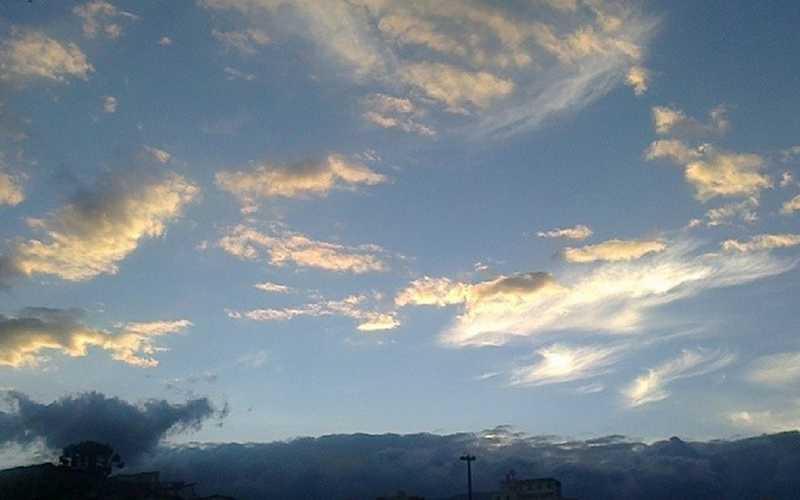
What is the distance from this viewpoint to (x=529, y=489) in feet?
485

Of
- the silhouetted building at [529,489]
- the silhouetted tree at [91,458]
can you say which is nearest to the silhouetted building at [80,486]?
the silhouetted tree at [91,458]

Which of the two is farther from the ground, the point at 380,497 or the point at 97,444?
the point at 97,444

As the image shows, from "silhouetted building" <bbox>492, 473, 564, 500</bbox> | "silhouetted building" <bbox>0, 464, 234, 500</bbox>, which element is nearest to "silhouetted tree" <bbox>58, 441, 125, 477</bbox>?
"silhouetted building" <bbox>0, 464, 234, 500</bbox>

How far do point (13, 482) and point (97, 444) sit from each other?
55.4 ft

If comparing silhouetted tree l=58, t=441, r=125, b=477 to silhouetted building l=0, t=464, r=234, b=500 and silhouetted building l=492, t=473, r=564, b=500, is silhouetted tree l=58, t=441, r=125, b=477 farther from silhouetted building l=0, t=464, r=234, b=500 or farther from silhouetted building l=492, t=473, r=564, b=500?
silhouetted building l=492, t=473, r=564, b=500

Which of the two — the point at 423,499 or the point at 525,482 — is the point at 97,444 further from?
the point at 525,482

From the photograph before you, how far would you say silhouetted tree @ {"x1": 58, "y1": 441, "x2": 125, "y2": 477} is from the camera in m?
145

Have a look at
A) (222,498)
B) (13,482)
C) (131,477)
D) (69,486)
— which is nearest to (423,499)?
(222,498)

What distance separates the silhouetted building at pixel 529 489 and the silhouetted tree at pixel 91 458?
77669 mm

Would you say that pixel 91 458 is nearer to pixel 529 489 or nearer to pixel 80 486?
pixel 80 486

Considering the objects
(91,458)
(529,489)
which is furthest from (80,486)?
(529,489)

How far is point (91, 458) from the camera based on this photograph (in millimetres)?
146625

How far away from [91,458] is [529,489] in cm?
8710

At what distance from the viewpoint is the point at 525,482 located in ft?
490
